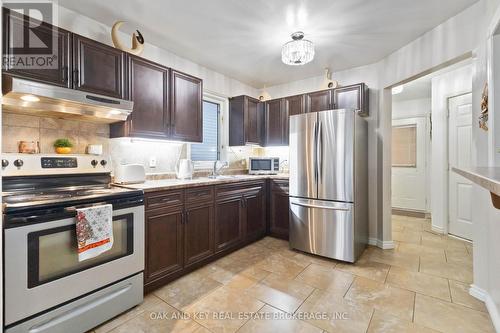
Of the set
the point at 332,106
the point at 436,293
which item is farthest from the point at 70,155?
the point at 436,293

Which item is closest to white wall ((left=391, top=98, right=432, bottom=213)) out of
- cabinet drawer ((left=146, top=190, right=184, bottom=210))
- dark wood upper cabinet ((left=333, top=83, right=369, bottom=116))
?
dark wood upper cabinet ((left=333, top=83, right=369, bottom=116))

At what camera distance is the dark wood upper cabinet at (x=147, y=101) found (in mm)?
2350

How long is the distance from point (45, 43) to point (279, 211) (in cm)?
309

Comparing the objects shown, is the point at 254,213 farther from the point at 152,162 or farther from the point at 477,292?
the point at 477,292

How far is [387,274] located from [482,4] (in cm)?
262

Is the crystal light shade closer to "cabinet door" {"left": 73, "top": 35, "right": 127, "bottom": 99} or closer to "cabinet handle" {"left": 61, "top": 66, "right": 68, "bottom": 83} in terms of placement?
"cabinet door" {"left": 73, "top": 35, "right": 127, "bottom": 99}

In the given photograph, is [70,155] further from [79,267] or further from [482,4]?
[482,4]

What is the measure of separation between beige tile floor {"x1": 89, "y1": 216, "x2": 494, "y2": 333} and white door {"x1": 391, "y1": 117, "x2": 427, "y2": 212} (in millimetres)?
2115

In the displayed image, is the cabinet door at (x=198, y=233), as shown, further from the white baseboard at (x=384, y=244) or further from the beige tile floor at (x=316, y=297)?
the white baseboard at (x=384, y=244)

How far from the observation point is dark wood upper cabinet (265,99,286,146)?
3942mm

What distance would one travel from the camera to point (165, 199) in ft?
7.38

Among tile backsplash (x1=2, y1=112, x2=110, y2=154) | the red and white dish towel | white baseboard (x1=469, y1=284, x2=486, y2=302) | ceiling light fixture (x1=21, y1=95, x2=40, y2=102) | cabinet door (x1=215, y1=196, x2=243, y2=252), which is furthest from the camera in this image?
cabinet door (x1=215, y1=196, x2=243, y2=252)

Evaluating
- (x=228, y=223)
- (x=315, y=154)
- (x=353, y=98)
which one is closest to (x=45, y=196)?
(x=228, y=223)

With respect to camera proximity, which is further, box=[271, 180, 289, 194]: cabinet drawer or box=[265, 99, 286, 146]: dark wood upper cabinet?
box=[265, 99, 286, 146]: dark wood upper cabinet
